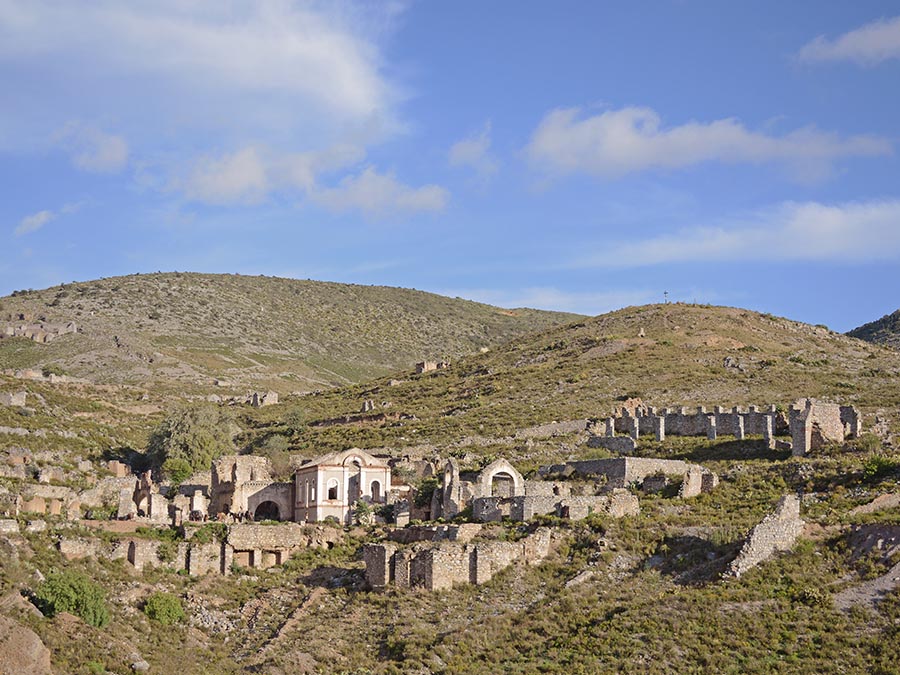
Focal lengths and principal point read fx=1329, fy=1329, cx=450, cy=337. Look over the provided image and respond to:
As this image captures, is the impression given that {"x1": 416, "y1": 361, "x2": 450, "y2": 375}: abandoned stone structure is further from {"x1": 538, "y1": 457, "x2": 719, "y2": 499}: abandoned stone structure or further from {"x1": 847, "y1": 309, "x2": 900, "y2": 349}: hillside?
{"x1": 538, "y1": 457, "x2": 719, "y2": 499}: abandoned stone structure

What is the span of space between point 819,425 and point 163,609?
24.4 metres

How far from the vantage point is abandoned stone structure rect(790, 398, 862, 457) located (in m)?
48.4

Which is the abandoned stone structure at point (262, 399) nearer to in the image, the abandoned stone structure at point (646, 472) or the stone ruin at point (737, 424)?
the stone ruin at point (737, 424)

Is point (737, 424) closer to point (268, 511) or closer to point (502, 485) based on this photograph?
point (502, 485)

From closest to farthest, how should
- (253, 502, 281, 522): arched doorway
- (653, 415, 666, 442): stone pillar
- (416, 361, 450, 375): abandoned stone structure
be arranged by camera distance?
(653, 415, 666, 442): stone pillar, (253, 502, 281, 522): arched doorway, (416, 361, 450, 375): abandoned stone structure

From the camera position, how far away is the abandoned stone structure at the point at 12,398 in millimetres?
79062

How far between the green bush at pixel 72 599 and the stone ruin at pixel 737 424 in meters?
24.4

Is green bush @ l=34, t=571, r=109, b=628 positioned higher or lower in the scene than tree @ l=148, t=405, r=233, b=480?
lower

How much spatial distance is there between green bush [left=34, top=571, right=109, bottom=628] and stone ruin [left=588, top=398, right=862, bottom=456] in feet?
80.2

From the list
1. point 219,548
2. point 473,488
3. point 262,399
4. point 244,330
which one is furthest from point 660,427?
point 244,330

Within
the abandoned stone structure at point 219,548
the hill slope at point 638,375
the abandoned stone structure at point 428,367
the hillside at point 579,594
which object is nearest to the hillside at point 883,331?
the hill slope at point 638,375

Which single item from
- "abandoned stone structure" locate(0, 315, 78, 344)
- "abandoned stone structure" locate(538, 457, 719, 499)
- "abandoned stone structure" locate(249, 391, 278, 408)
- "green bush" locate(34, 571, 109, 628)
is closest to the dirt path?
"abandoned stone structure" locate(538, 457, 719, 499)

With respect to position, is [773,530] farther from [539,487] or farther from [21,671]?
[21,671]

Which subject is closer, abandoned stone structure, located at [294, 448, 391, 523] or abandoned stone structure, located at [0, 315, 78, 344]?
abandoned stone structure, located at [294, 448, 391, 523]
